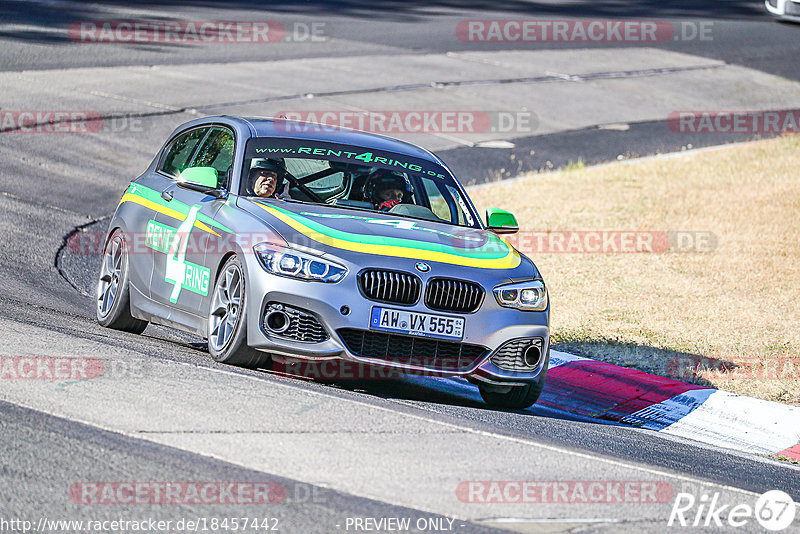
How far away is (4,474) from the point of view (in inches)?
210

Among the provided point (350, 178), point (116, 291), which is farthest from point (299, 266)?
point (116, 291)

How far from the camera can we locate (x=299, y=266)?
Result: 7.59 metres

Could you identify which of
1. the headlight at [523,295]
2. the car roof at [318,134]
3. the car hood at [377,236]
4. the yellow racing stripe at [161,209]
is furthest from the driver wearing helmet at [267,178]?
the headlight at [523,295]

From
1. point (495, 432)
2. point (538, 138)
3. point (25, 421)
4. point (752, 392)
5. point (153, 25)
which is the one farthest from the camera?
point (153, 25)

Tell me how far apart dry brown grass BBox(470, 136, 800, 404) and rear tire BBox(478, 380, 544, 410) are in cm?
216

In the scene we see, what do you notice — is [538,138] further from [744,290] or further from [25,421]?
[25,421]

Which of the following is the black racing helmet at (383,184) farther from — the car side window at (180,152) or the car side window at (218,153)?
the car side window at (180,152)

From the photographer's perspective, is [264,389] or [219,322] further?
[219,322]

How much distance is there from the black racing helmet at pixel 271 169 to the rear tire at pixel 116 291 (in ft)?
4.48

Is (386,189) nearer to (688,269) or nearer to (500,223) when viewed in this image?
(500,223)

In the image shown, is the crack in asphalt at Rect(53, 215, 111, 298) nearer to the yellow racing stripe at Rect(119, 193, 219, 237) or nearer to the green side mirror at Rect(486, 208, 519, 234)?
the yellow racing stripe at Rect(119, 193, 219, 237)

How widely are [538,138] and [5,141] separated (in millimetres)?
9205

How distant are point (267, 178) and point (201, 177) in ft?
1.46

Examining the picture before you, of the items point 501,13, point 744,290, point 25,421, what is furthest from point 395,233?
point 501,13
